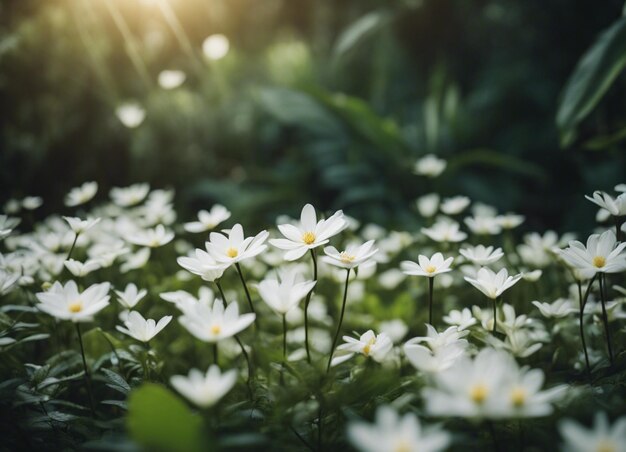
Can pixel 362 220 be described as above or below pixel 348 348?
below

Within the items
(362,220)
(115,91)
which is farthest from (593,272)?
(115,91)

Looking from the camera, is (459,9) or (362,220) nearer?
(362,220)

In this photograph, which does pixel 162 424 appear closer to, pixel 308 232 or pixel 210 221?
pixel 308 232

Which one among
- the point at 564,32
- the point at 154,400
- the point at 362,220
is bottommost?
the point at 362,220

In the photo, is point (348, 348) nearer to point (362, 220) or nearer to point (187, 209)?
point (362, 220)

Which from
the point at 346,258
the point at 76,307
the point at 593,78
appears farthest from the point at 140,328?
the point at 593,78

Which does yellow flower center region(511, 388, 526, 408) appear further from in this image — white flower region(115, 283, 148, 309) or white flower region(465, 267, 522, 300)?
white flower region(115, 283, 148, 309)

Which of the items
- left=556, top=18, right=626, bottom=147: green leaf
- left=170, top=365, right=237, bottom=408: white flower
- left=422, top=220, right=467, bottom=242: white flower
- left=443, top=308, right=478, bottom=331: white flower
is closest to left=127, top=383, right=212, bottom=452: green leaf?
left=170, top=365, right=237, bottom=408: white flower
